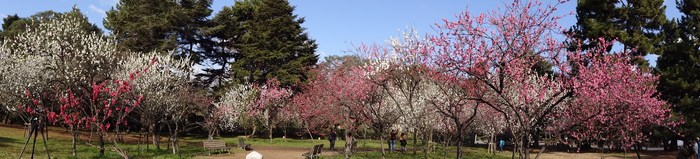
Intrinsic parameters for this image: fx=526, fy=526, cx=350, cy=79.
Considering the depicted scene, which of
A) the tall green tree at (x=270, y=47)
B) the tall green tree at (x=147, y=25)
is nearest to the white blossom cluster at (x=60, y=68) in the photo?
the tall green tree at (x=147, y=25)

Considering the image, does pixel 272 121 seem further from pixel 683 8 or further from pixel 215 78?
pixel 683 8

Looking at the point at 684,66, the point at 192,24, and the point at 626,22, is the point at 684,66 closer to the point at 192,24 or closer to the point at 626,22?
the point at 626,22

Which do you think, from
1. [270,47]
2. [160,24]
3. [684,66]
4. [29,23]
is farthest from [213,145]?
[29,23]

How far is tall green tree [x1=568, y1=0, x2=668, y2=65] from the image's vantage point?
37031mm

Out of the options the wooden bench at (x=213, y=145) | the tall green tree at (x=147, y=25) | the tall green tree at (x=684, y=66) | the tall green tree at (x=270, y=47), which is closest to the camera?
the wooden bench at (x=213, y=145)

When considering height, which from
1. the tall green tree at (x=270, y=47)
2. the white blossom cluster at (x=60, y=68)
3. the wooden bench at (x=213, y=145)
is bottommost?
the wooden bench at (x=213, y=145)

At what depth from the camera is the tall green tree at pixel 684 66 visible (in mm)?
35375

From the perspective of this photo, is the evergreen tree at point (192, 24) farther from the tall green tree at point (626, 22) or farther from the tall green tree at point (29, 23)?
the tall green tree at point (626, 22)

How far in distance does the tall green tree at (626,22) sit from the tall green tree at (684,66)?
1.22m

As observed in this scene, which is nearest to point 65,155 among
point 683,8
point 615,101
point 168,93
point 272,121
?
point 168,93

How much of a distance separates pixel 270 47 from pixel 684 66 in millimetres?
35537

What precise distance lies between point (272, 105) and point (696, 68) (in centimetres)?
3265

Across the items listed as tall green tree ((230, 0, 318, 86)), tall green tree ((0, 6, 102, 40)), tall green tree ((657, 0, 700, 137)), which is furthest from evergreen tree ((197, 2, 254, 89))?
tall green tree ((657, 0, 700, 137))

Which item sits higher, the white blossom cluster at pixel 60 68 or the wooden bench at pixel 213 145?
the white blossom cluster at pixel 60 68
